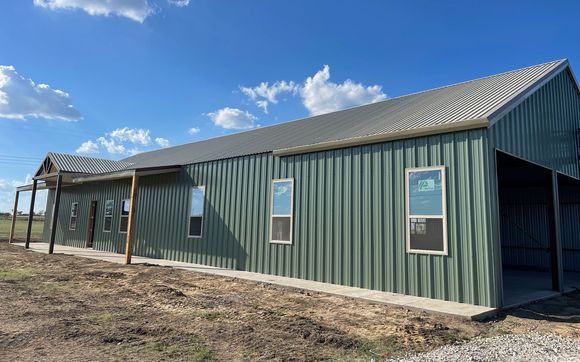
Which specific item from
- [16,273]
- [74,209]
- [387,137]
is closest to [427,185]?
[387,137]

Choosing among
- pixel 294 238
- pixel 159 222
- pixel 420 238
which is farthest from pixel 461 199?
pixel 159 222

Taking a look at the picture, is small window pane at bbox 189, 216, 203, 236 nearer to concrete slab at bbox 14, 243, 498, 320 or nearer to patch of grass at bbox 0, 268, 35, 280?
concrete slab at bbox 14, 243, 498, 320

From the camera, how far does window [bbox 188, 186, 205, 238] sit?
13.3 m

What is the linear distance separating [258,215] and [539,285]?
7.23 meters

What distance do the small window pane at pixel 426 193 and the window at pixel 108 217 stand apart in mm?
13732

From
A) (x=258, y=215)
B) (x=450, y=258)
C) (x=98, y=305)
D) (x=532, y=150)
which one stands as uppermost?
(x=532, y=150)

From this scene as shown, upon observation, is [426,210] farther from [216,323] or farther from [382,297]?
[216,323]

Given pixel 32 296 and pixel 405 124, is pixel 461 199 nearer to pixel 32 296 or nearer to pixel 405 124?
pixel 405 124

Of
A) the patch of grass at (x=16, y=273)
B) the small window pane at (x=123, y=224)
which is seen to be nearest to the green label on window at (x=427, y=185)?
the patch of grass at (x=16, y=273)

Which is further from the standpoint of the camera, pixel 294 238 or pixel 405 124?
pixel 294 238

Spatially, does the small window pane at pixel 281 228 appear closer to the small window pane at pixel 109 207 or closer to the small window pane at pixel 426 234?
the small window pane at pixel 426 234

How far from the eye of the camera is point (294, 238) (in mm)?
10273

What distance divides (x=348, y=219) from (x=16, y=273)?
26.8 ft

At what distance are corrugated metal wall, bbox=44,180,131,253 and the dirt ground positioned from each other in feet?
27.0
